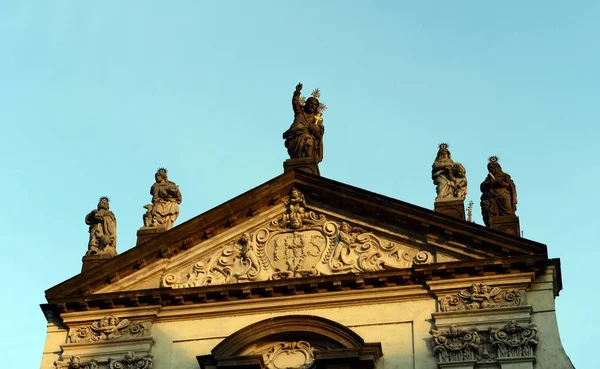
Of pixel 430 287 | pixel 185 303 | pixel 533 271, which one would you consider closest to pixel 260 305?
pixel 185 303

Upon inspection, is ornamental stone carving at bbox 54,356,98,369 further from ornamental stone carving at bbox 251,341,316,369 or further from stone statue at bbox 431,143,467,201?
stone statue at bbox 431,143,467,201

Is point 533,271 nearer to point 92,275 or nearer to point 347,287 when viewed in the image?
point 347,287

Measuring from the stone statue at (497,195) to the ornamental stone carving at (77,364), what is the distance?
8.40m

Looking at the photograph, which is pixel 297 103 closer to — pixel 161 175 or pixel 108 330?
pixel 161 175

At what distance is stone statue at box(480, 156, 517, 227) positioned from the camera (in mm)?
25906

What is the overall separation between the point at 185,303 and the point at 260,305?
62.3 inches

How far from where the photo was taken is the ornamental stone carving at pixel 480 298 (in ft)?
79.6

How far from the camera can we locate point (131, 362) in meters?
25.1

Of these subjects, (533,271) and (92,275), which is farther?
(92,275)

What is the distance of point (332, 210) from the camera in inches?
1055

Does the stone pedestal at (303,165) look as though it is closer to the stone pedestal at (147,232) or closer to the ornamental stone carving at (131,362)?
the stone pedestal at (147,232)

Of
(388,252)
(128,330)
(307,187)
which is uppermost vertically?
(307,187)

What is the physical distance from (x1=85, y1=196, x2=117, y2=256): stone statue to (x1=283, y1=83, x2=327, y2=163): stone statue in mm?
4251

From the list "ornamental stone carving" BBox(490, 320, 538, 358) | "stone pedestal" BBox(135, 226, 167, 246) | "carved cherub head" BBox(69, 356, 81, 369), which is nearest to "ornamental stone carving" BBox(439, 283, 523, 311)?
"ornamental stone carving" BBox(490, 320, 538, 358)
